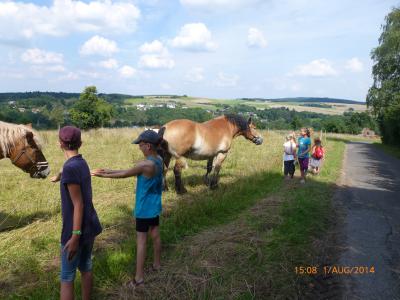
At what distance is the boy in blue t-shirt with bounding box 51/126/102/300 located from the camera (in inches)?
102

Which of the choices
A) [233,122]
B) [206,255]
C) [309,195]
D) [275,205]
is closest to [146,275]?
[206,255]

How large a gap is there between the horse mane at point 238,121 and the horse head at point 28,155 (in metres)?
4.71

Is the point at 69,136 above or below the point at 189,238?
above

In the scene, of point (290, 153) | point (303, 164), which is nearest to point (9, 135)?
point (290, 153)

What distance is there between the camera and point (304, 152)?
9.59m

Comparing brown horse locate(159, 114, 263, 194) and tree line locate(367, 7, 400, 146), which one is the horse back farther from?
tree line locate(367, 7, 400, 146)

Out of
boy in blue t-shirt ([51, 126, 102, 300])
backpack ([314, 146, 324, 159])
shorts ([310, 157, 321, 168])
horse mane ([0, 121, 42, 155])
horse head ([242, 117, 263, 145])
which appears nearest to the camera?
boy in blue t-shirt ([51, 126, 102, 300])

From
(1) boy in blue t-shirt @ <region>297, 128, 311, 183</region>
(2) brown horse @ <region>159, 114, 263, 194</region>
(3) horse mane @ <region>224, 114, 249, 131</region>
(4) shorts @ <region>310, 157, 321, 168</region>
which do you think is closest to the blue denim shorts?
(2) brown horse @ <region>159, 114, 263, 194</region>

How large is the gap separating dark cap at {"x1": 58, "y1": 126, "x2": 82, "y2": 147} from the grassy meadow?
164 cm

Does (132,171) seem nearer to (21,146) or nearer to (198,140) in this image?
(21,146)

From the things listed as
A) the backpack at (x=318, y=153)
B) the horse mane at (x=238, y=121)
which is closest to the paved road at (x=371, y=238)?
the backpack at (x=318, y=153)

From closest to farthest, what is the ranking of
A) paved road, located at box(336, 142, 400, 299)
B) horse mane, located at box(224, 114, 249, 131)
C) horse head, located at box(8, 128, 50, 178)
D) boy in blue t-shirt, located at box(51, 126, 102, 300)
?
boy in blue t-shirt, located at box(51, 126, 102, 300)
paved road, located at box(336, 142, 400, 299)
horse head, located at box(8, 128, 50, 178)
horse mane, located at box(224, 114, 249, 131)

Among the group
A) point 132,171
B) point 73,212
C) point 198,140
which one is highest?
point 132,171

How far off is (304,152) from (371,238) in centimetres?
464
